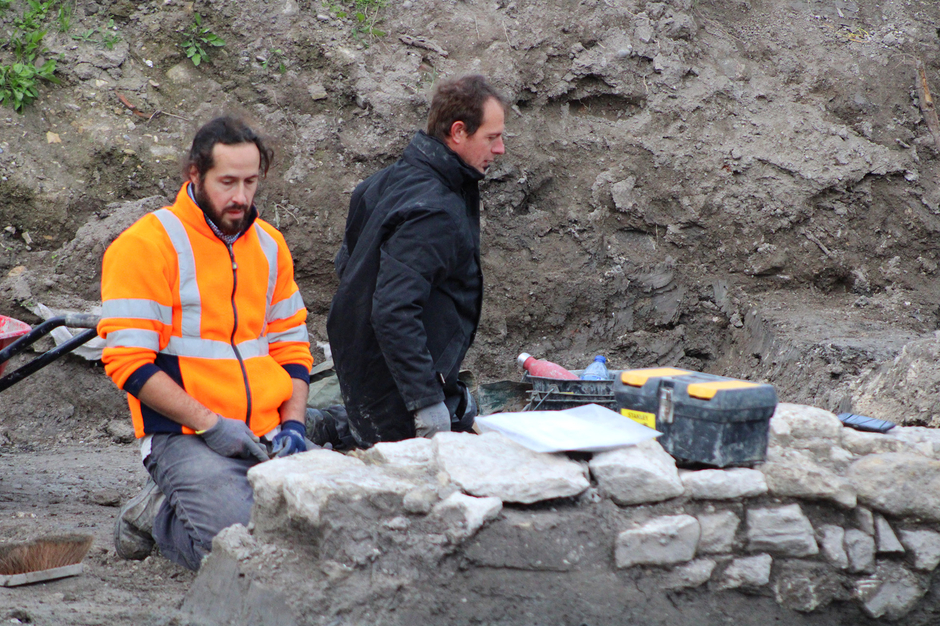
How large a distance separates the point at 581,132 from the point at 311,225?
7.73 feet

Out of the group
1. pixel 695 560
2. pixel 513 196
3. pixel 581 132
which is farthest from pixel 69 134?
pixel 695 560

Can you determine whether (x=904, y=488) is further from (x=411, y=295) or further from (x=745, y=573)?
(x=411, y=295)

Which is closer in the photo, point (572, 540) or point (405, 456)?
point (572, 540)

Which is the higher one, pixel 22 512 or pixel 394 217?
pixel 394 217

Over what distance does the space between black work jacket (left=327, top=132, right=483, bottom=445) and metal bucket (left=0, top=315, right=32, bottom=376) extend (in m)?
1.53

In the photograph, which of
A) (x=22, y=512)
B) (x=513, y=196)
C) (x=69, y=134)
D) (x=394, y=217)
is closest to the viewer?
(x=394, y=217)

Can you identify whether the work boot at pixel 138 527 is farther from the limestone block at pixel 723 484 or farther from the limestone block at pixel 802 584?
the limestone block at pixel 802 584

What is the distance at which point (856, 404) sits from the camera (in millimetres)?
4164

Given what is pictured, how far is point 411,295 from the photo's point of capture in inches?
113

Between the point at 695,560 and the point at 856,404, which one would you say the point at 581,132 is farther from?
the point at 695,560

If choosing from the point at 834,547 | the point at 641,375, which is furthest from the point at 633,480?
the point at 834,547

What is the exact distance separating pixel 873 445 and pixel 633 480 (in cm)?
90

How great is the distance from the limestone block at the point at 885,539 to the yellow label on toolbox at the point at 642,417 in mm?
710

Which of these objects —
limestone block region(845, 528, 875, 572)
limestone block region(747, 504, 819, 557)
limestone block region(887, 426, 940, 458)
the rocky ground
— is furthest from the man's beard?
the rocky ground
